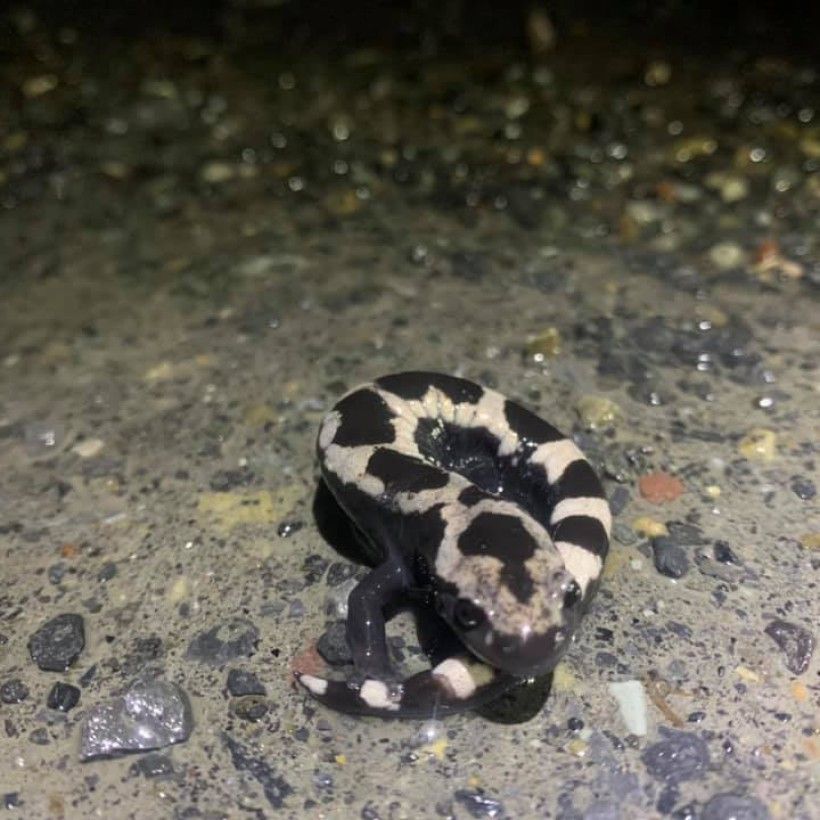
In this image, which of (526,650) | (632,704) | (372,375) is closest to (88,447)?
(372,375)

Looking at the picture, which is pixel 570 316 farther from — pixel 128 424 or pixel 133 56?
pixel 133 56

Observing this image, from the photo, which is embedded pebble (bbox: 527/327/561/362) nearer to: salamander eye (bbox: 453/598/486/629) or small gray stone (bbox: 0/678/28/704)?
salamander eye (bbox: 453/598/486/629)

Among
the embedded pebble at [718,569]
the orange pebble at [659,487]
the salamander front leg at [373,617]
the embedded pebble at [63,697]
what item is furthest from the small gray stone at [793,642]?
the embedded pebble at [63,697]

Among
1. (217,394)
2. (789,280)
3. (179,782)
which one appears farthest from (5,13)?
(179,782)

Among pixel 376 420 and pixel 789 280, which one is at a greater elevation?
pixel 376 420

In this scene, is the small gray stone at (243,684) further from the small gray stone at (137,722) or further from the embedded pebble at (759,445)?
the embedded pebble at (759,445)
